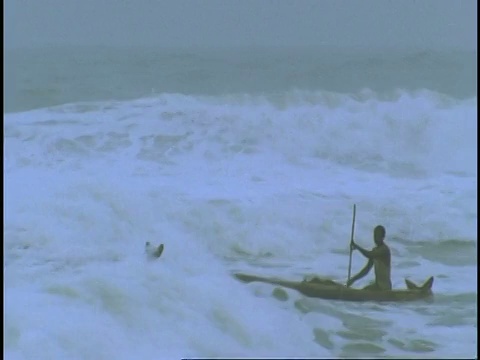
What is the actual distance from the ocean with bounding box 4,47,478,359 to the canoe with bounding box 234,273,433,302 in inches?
0.9

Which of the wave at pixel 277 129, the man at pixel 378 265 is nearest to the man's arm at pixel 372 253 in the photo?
A: the man at pixel 378 265

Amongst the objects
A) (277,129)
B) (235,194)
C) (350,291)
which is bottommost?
(350,291)

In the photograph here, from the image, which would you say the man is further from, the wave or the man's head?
the wave

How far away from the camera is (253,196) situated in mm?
1979

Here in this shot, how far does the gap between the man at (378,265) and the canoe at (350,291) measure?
0.02 meters

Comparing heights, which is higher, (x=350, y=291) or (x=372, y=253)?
(x=372, y=253)

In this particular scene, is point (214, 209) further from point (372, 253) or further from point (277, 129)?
point (372, 253)

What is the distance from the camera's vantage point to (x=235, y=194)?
198 cm

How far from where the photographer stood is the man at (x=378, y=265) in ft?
6.40

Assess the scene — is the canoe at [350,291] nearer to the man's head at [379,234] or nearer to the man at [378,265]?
the man at [378,265]

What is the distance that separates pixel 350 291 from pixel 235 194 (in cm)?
43

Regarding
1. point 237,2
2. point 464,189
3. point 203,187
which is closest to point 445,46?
point 464,189

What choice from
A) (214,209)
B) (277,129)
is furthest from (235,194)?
(277,129)

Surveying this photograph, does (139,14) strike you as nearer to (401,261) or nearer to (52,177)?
(52,177)
